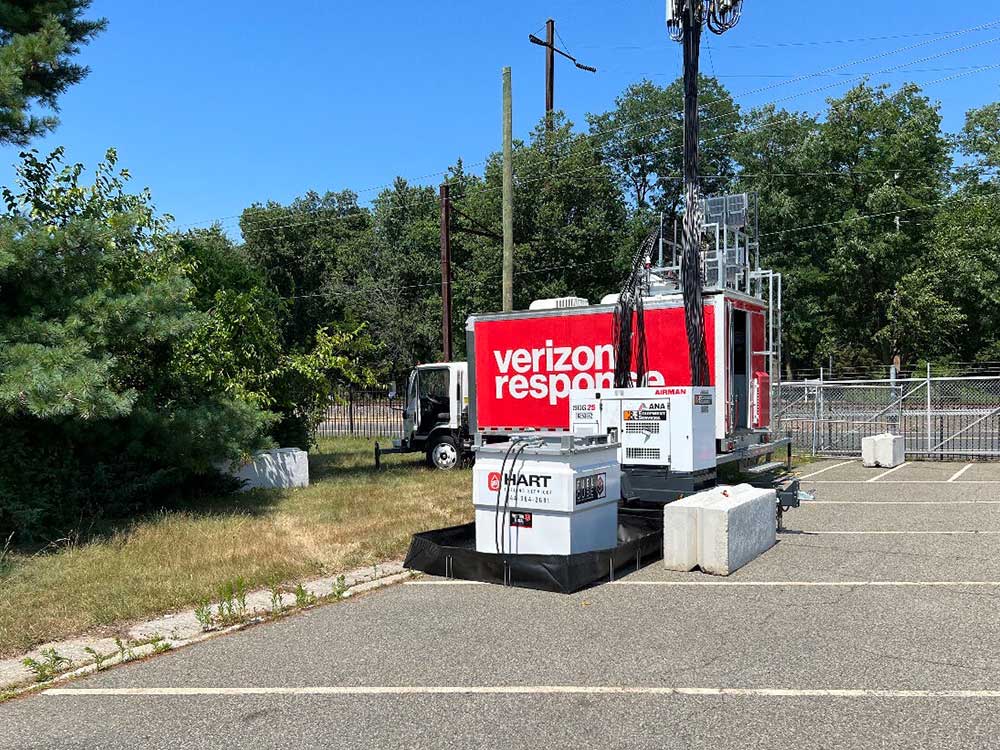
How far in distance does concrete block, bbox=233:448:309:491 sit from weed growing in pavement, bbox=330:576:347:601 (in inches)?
275

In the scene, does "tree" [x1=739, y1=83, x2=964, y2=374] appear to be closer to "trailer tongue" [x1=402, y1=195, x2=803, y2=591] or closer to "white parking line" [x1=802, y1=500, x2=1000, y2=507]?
"trailer tongue" [x1=402, y1=195, x2=803, y2=591]

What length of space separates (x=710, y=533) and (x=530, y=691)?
11.4ft

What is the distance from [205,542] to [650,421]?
531 centimetres

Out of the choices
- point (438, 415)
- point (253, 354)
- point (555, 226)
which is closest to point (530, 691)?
point (253, 354)

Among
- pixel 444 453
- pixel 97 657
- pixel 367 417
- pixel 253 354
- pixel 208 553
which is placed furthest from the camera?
pixel 367 417

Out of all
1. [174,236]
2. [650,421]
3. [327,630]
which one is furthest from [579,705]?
[174,236]

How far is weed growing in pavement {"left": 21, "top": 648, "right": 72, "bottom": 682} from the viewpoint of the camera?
5.48m

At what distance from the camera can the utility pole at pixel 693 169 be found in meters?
12.7

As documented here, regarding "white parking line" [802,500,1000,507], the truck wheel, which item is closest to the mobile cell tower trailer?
the truck wheel

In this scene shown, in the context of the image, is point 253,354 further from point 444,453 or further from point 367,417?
point 367,417

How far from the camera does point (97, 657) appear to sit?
5734mm

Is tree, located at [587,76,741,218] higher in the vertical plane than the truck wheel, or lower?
higher

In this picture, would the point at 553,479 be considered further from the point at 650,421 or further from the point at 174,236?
the point at 174,236

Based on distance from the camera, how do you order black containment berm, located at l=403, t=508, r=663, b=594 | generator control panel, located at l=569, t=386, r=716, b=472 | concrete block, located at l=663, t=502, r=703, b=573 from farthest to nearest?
1. generator control panel, located at l=569, t=386, r=716, b=472
2. concrete block, located at l=663, t=502, r=703, b=573
3. black containment berm, located at l=403, t=508, r=663, b=594
